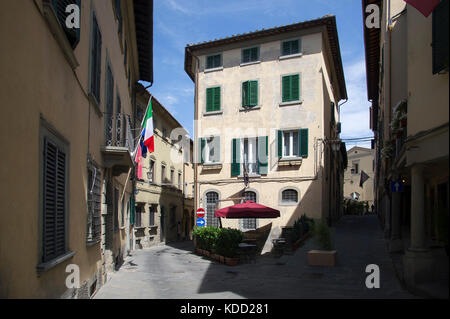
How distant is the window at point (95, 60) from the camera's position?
871cm

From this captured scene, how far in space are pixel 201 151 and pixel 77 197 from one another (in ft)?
50.0

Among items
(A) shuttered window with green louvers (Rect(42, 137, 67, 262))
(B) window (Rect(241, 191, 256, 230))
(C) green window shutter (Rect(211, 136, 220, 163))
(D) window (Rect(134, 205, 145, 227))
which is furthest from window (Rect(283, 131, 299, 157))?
(A) shuttered window with green louvers (Rect(42, 137, 67, 262))

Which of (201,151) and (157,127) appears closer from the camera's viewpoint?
(201,151)

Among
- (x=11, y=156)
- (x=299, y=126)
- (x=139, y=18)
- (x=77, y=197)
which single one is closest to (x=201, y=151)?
(x=299, y=126)

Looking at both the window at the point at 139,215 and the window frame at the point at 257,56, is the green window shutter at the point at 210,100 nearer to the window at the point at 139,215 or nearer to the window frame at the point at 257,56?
the window frame at the point at 257,56

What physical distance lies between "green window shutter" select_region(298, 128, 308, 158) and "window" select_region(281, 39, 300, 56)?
4.10 metres

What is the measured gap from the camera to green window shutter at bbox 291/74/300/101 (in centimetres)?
2066

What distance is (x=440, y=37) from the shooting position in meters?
6.82

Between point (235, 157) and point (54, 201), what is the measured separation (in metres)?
16.0

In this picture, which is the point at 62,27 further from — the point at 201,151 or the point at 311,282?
the point at 201,151

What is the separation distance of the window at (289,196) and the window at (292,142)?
176 centimetres

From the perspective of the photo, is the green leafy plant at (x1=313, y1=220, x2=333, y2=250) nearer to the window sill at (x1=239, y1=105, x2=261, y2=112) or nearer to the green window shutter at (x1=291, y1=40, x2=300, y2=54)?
the window sill at (x1=239, y1=105, x2=261, y2=112)

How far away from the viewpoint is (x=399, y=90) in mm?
13398

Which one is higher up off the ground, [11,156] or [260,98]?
[260,98]
